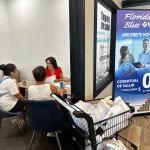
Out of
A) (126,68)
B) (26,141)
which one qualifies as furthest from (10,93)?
(126,68)

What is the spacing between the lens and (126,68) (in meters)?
2.75

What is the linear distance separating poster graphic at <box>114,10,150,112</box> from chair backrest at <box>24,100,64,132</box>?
124 centimetres

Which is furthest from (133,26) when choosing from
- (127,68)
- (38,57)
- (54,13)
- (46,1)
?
(38,57)

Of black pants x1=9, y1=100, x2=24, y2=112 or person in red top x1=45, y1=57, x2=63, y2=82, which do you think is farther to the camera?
person in red top x1=45, y1=57, x2=63, y2=82

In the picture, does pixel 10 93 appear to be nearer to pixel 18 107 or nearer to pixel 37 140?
pixel 18 107

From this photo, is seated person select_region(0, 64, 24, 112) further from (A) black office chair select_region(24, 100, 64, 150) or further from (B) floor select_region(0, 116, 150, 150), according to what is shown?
(A) black office chair select_region(24, 100, 64, 150)

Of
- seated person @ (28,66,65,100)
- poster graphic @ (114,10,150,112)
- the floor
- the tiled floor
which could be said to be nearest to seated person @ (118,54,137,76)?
poster graphic @ (114,10,150,112)

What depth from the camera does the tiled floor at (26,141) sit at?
7.81 ft

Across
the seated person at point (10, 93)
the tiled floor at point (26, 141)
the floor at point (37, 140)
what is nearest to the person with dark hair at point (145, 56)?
the floor at point (37, 140)

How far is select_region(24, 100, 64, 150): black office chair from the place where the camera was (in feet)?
6.00

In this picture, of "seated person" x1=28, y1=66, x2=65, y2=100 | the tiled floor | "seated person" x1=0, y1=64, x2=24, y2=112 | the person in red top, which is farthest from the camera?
the person in red top

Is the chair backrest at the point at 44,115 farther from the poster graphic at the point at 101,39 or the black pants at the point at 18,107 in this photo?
→ the black pants at the point at 18,107

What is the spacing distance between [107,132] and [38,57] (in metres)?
3.73

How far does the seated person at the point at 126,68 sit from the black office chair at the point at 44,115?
1333mm
